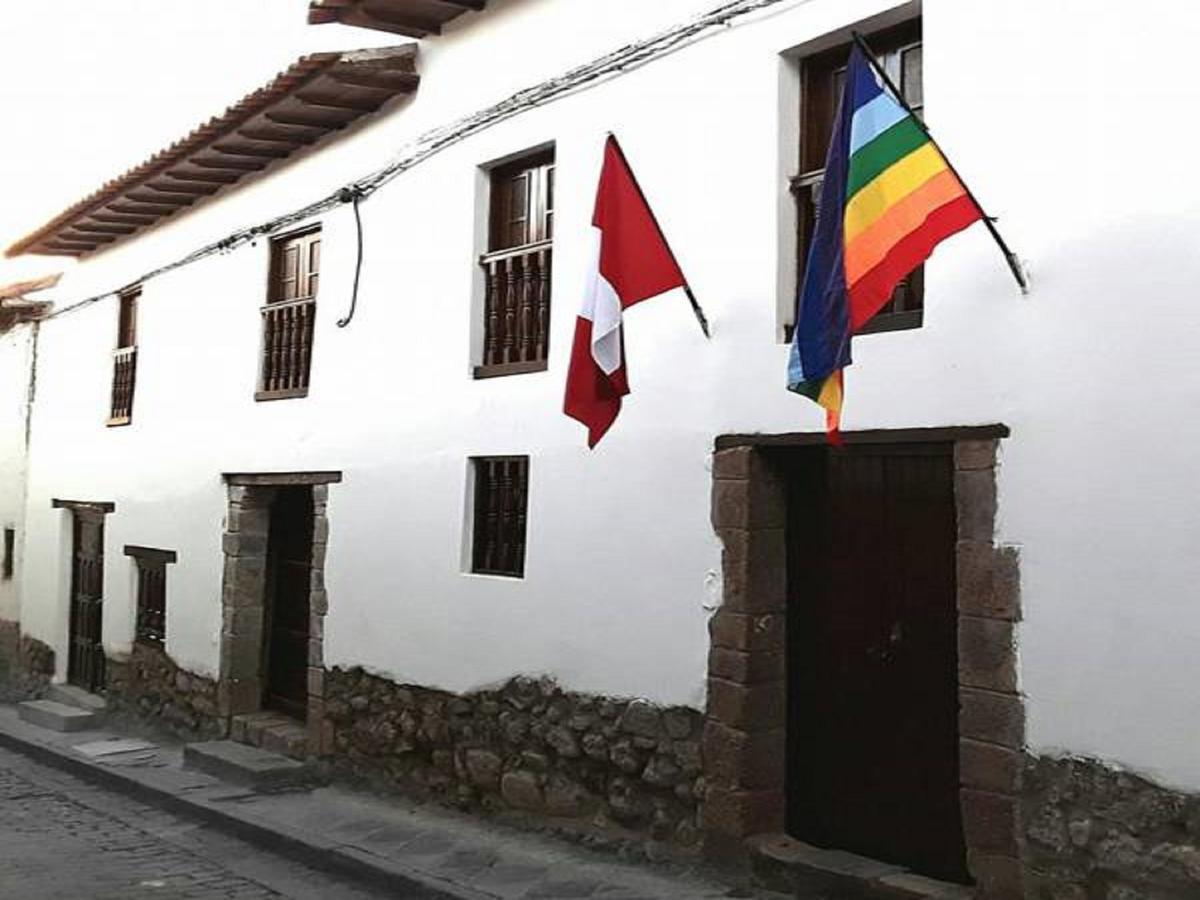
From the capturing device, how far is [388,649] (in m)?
7.41

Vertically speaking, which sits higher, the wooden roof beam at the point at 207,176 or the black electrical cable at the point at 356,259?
the wooden roof beam at the point at 207,176

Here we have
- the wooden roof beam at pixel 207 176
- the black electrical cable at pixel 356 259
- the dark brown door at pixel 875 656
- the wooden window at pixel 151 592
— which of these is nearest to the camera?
the dark brown door at pixel 875 656

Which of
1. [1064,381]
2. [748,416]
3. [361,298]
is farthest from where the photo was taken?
[361,298]

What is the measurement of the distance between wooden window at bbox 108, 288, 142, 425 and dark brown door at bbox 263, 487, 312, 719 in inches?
96.2

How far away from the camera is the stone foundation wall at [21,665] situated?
40.4ft

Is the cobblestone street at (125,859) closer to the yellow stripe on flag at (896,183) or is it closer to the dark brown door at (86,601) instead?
the dark brown door at (86,601)

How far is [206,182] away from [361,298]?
2.53 meters

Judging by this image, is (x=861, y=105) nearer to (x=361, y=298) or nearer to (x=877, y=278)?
(x=877, y=278)

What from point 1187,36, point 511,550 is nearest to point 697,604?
point 511,550

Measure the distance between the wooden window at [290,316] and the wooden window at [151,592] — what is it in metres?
1.97

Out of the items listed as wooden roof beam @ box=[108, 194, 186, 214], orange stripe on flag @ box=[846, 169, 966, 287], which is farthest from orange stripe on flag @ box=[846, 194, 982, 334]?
wooden roof beam @ box=[108, 194, 186, 214]

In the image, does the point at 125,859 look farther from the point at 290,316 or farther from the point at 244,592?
the point at 290,316

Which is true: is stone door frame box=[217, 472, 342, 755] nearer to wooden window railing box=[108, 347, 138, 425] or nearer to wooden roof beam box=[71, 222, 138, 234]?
wooden window railing box=[108, 347, 138, 425]

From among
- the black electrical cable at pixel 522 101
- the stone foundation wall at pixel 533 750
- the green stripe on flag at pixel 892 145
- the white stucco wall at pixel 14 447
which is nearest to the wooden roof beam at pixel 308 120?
the black electrical cable at pixel 522 101
